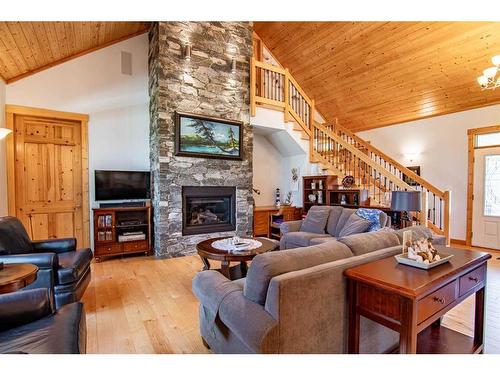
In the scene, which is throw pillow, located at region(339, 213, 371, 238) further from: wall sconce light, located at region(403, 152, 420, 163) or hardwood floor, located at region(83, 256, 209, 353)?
wall sconce light, located at region(403, 152, 420, 163)

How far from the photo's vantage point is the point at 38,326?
1523 millimetres

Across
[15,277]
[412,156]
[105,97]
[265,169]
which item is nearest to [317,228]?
[265,169]

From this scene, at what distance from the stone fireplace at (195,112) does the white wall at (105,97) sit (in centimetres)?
27

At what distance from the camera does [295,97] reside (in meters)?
6.05

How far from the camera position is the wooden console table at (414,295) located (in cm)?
129

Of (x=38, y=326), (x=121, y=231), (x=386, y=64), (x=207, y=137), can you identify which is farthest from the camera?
(x=386, y=64)

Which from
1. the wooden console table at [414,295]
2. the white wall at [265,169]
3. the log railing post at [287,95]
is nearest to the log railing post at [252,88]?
the log railing post at [287,95]

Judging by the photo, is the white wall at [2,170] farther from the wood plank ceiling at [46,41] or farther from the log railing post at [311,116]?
the log railing post at [311,116]

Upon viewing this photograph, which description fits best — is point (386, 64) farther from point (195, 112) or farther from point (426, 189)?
point (195, 112)

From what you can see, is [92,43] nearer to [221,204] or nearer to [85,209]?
[85,209]

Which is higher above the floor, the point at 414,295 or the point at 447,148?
the point at 447,148

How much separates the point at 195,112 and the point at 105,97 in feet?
5.33

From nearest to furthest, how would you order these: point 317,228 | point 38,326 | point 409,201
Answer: point 38,326
point 409,201
point 317,228

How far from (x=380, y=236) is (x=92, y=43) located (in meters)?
5.21
